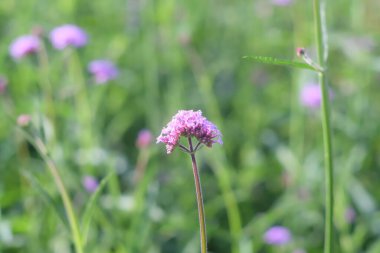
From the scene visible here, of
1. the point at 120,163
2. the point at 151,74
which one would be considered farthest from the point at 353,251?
the point at 151,74

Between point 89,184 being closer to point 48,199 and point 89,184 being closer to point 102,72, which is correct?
point 102,72

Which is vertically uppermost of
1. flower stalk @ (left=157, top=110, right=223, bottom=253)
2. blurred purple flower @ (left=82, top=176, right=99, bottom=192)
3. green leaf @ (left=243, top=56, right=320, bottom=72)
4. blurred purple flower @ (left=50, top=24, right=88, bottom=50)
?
blurred purple flower @ (left=50, top=24, right=88, bottom=50)

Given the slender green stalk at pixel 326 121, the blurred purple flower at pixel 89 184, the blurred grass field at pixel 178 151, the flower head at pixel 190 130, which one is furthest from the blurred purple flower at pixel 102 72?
the flower head at pixel 190 130

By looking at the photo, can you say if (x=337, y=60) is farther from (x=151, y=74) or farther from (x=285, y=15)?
(x=151, y=74)

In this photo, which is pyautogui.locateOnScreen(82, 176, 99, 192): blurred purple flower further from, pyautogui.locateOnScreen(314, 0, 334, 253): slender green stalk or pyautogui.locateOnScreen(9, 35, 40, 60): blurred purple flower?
pyautogui.locateOnScreen(314, 0, 334, 253): slender green stalk

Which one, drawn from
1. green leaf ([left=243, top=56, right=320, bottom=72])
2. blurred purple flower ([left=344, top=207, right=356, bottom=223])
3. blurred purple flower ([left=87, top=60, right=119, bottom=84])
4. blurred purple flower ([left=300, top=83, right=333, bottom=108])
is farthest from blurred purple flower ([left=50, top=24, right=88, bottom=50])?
green leaf ([left=243, top=56, right=320, bottom=72])

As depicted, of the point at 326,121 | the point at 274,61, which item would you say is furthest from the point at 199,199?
the point at 326,121
